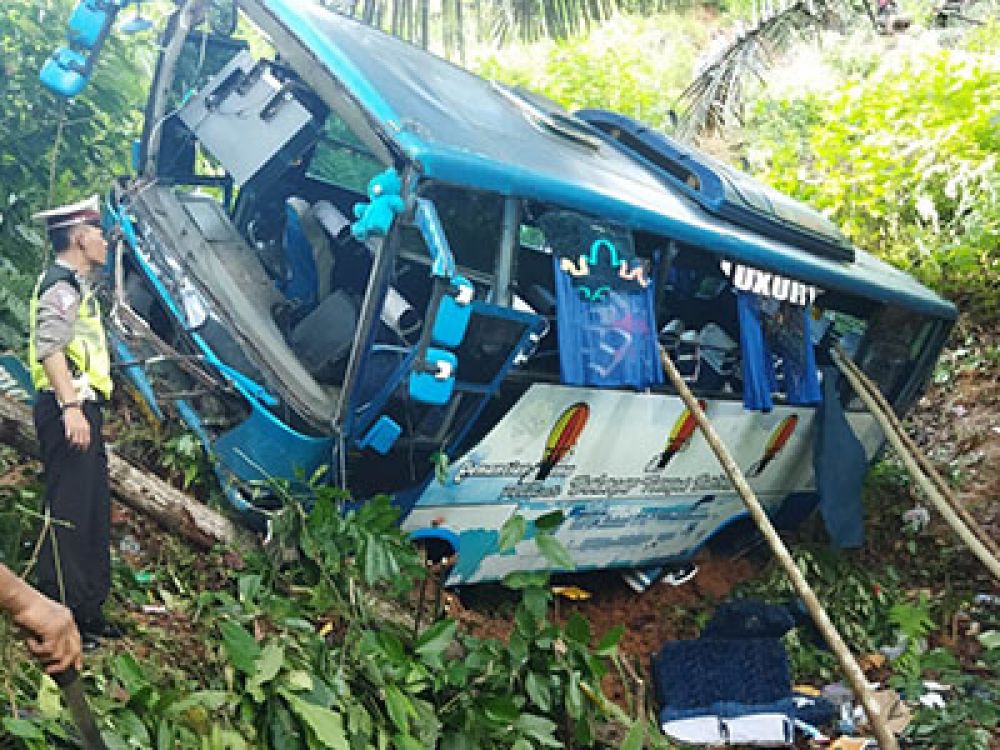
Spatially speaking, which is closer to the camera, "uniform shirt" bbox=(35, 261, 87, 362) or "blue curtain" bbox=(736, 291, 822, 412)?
"uniform shirt" bbox=(35, 261, 87, 362)

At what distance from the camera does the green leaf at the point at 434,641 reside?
3277mm

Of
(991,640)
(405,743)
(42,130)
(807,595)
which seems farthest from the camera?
(42,130)

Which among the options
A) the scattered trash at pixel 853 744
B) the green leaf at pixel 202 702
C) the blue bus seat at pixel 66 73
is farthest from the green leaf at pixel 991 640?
the blue bus seat at pixel 66 73

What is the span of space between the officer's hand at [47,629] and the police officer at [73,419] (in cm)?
148

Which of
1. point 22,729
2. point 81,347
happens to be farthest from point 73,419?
point 22,729

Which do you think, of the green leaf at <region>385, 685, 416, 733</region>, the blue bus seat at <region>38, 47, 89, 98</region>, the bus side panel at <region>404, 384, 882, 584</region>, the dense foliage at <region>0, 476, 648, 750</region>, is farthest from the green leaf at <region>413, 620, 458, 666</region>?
the blue bus seat at <region>38, 47, 89, 98</region>

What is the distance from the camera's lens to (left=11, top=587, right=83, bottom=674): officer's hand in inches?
71.3

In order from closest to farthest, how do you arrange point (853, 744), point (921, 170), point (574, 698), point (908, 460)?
point (574, 698)
point (853, 744)
point (908, 460)
point (921, 170)

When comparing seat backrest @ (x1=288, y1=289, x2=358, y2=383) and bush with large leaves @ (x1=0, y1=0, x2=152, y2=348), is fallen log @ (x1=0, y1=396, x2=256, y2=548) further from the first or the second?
bush with large leaves @ (x1=0, y1=0, x2=152, y2=348)

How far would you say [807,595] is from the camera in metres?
4.75

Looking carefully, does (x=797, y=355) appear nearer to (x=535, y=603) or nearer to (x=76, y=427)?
(x=535, y=603)

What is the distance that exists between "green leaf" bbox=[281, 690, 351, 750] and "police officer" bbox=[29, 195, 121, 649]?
829 mm

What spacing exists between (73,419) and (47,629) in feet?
5.44

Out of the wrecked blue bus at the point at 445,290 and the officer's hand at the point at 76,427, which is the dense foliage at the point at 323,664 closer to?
the wrecked blue bus at the point at 445,290
